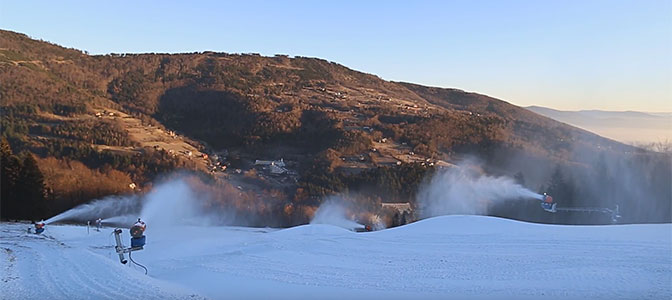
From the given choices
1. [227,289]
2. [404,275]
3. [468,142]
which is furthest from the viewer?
[468,142]

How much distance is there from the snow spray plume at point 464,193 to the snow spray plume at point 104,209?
1998cm

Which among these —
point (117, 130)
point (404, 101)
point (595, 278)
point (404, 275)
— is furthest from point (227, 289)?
point (404, 101)

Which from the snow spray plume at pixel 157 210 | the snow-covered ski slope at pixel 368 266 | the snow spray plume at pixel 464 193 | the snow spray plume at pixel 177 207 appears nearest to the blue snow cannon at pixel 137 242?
the snow-covered ski slope at pixel 368 266

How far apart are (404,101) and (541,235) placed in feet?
252

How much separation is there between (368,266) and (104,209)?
2287 cm

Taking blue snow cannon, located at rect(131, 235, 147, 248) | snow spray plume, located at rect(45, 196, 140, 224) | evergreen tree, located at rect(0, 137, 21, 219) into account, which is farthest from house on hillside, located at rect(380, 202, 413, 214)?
blue snow cannon, located at rect(131, 235, 147, 248)

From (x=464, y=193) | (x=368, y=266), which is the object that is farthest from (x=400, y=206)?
(x=368, y=266)

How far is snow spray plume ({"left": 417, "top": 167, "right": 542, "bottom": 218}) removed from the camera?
32547 mm

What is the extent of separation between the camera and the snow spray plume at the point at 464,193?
32.5 metres

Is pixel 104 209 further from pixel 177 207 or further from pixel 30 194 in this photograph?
pixel 30 194

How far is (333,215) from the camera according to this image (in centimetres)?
3391

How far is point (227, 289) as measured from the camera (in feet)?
33.0

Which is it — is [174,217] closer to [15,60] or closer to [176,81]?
[15,60]

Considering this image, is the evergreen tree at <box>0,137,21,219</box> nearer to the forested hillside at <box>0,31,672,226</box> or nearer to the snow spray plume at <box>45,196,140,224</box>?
the forested hillside at <box>0,31,672,226</box>
